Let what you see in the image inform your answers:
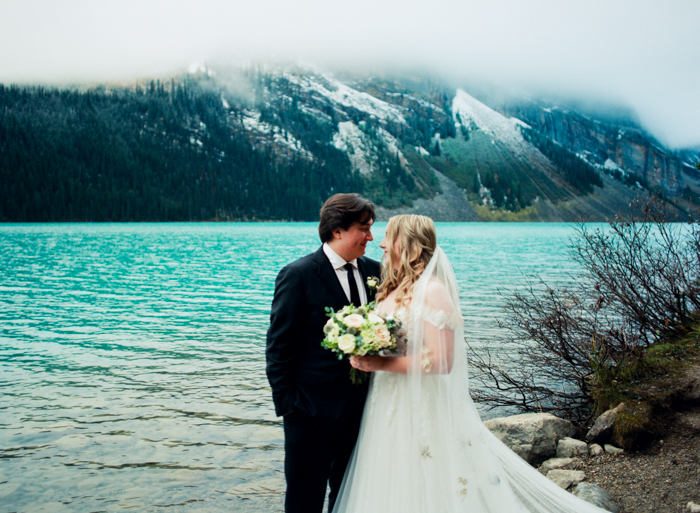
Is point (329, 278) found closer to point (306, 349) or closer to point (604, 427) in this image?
point (306, 349)

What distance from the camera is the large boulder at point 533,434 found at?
6.03 m

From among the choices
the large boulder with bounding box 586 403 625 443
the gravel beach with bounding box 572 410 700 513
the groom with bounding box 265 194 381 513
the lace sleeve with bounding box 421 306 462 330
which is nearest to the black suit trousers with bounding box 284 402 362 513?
the groom with bounding box 265 194 381 513

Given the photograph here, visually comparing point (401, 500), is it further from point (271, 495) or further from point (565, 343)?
point (565, 343)

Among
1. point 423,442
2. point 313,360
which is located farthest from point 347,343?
point 423,442

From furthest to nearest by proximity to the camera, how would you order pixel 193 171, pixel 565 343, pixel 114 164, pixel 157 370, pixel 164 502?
pixel 193 171 → pixel 114 164 → pixel 157 370 → pixel 565 343 → pixel 164 502

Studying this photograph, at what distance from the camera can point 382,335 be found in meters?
2.85

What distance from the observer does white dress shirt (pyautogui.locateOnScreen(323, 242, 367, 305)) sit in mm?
3227

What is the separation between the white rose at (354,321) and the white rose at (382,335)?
0.33ft

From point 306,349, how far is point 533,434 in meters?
4.12

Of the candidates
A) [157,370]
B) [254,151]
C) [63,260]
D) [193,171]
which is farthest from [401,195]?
[157,370]

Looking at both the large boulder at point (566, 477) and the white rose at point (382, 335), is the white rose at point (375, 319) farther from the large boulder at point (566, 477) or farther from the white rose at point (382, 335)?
the large boulder at point (566, 477)

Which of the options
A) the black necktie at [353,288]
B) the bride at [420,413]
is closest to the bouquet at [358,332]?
the bride at [420,413]

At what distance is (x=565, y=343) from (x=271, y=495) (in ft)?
15.0

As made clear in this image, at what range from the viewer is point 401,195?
609 feet
